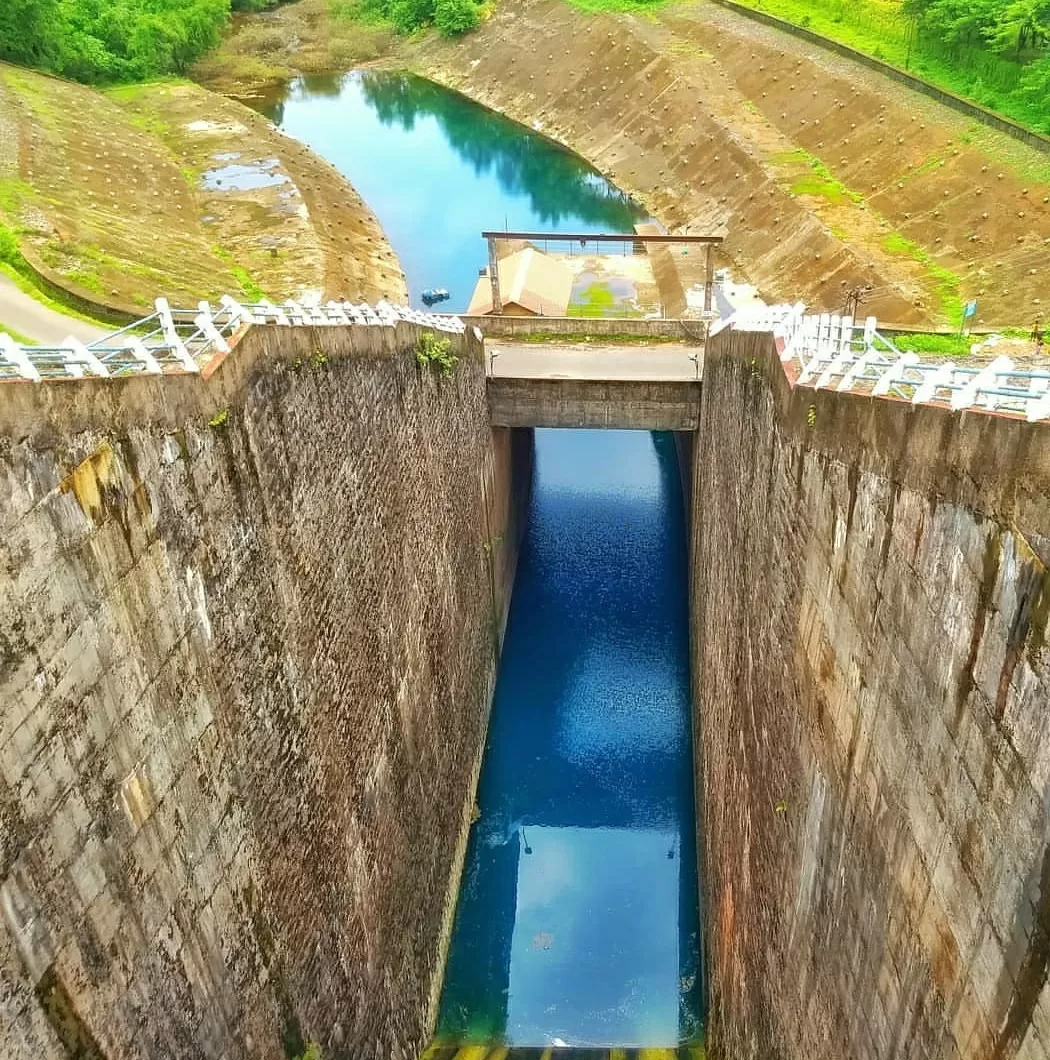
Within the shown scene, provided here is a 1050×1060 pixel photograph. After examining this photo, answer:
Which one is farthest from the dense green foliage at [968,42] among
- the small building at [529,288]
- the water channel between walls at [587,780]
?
the water channel between walls at [587,780]

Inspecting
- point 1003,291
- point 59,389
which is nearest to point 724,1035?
point 59,389

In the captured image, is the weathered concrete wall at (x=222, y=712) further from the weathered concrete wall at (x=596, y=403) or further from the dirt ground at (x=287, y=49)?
the dirt ground at (x=287, y=49)

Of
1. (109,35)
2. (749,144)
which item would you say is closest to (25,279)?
(749,144)

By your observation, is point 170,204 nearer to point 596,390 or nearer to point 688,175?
point 688,175

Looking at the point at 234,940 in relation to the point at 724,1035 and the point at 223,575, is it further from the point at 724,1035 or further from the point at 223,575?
the point at 724,1035

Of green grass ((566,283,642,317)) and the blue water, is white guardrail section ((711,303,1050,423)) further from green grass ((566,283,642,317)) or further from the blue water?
green grass ((566,283,642,317))

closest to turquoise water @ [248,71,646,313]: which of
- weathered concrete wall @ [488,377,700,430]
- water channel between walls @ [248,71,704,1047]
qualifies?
water channel between walls @ [248,71,704,1047]
